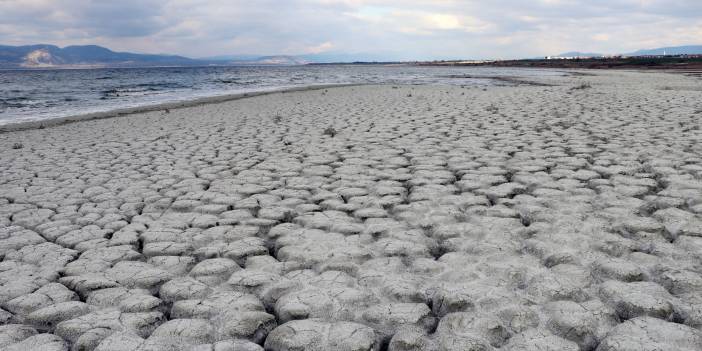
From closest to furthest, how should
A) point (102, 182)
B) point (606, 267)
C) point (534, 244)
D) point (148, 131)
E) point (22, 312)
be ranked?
point (22, 312) < point (606, 267) < point (534, 244) < point (102, 182) < point (148, 131)

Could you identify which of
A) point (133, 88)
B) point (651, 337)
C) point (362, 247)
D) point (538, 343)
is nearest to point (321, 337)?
point (538, 343)

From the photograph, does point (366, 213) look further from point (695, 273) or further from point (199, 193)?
point (695, 273)

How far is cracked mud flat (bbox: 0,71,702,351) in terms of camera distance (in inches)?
65.0

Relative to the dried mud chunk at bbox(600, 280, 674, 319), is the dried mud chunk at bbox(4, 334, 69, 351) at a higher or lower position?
lower

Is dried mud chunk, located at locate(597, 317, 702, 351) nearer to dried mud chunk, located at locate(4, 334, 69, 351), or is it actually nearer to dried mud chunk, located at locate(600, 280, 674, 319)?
dried mud chunk, located at locate(600, 280, 674, 319)

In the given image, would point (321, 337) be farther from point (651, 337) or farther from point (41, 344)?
point (651, 337)

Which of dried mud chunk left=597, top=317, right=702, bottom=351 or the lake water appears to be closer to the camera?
dried mud chunk left=597, top=317, right=702, bottom=351

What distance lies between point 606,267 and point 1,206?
3.85m

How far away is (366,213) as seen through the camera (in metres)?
2.89

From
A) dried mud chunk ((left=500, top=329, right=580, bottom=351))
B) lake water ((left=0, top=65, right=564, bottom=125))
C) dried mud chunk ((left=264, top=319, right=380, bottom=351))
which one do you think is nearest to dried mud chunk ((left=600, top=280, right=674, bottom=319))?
dried mud chunk ((left=500, top=329, right=580, bottom=351))

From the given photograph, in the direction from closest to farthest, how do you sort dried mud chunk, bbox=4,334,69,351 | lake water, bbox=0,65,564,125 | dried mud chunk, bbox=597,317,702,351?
dried mud chunk, bbox=597,317,702,351 → dried mud chunk, bbox=4,334,69,351 → lake water, bbox=0,65,564,125

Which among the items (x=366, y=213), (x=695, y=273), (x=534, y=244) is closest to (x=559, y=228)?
(x=534, y=244)

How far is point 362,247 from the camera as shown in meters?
2.38

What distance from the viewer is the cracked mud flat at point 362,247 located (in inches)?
65.0
